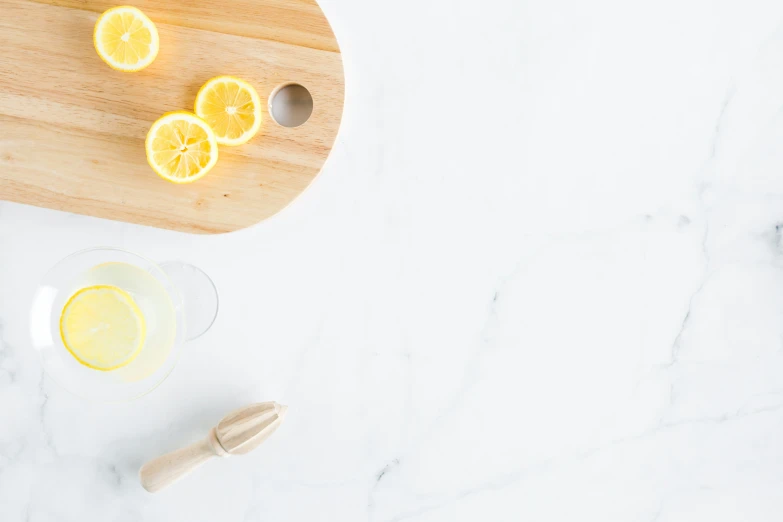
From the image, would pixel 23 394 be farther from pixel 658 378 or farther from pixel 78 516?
pixel 658 378

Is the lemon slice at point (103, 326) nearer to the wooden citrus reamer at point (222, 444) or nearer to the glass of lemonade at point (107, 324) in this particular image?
the glass of lemonade at point (107, 324)

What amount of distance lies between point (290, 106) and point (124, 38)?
0.40 meters

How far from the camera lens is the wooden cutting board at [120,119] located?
148 centimetres

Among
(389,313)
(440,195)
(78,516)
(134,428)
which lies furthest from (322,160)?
(78,516)

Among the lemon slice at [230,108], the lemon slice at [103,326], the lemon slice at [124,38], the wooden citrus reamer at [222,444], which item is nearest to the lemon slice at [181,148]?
the lemon slice at [230,108]

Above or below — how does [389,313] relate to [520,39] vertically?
below

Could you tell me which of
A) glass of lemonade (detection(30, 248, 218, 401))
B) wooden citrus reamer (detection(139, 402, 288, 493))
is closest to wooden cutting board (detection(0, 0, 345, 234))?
glass of lemonade (detection(30, 248, 218, 401))

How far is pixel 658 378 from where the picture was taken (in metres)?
1.65

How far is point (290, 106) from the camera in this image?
5.00 ft

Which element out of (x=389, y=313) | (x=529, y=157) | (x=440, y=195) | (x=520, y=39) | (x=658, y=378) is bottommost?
(x=658, y=378)

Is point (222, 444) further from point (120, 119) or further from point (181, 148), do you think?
point (120, 119)

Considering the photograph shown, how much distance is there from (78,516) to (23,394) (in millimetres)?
346

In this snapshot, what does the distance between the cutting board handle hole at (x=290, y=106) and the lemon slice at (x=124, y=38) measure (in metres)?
0.31

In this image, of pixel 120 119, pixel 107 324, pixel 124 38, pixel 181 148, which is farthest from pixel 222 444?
pixel 124 38
